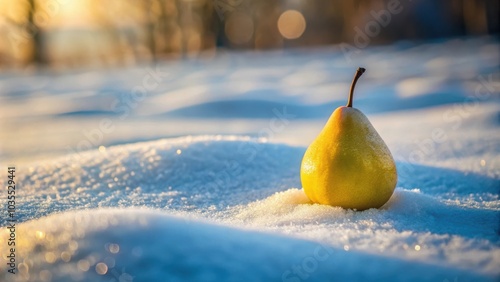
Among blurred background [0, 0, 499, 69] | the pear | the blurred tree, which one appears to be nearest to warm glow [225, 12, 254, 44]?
blurred background [0, 0, 499, 69]

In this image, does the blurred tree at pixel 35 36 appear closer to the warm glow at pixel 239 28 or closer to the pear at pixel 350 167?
the warm glow at pixel 239 28

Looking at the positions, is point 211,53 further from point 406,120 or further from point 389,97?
point 406,120

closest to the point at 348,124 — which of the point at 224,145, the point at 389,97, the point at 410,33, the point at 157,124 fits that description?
the point at 224,145

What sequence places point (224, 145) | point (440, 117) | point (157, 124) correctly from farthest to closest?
point (157, 124) → point (440, 117) → point (224, 145)

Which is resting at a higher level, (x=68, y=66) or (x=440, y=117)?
(x=440, y=117)

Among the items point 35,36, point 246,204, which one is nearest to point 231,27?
point 35,36

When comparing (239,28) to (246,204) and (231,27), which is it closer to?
(231,27)

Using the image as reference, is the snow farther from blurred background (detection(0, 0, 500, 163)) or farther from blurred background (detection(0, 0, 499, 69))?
blurred background (detection(0, 0, 499, 69))
